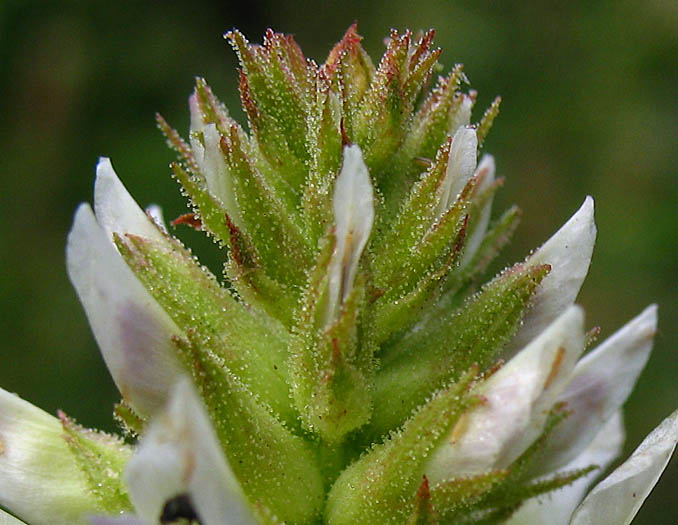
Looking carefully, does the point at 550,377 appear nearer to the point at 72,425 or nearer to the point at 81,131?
the point at 72,425

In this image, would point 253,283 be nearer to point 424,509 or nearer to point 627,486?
point 424,509

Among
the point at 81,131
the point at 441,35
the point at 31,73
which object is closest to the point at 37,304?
the point at 81,131

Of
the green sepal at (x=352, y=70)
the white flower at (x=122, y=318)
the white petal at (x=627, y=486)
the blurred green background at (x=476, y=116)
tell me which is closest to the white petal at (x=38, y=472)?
the white flower at (x=122, y=318)

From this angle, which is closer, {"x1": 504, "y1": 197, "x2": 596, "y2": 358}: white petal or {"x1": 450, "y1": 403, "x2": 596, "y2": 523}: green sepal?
{"x1": 450, "y1": 403, "x2": 596, "y2": 523}: green sepal

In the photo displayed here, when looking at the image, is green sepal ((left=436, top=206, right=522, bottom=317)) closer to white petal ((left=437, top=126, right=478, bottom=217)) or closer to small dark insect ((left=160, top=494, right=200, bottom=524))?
white petal ((left=437, top=126, right=478, bottom=217))

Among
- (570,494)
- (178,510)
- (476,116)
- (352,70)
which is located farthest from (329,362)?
(476,116)

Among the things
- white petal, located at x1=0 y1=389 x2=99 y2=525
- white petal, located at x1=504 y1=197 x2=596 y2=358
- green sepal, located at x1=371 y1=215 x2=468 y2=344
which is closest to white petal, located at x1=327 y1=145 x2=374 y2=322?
green sepal, located at x1=371 y1=215 x2=468 y2=344

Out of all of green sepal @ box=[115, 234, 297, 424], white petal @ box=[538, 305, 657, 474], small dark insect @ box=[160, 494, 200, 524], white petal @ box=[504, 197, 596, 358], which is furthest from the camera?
white petal @ box=[504, 197, 596, 358]
